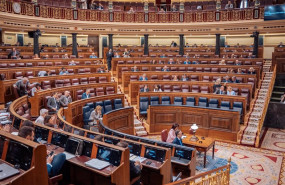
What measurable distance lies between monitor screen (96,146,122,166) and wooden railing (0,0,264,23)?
1042 cm

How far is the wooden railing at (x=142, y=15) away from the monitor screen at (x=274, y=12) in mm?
244

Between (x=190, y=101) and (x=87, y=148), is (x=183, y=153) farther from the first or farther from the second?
(x=190, y=101)

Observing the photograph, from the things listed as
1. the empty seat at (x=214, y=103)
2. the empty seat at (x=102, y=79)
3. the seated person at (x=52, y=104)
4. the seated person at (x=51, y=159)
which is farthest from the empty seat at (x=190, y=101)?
the seated person at (x=51, y=159)

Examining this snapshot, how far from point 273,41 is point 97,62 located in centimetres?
1191

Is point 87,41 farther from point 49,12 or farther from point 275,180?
point 275,180

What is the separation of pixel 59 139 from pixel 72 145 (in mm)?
450

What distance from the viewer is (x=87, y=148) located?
3.55m

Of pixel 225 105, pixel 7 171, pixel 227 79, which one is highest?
pixel 227 79

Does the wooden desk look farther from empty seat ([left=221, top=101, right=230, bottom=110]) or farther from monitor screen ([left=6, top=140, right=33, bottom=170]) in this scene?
monitor screen ([left=6, top=140, right=33, bottom=170])

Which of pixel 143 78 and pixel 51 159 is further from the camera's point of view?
pixel 143 78

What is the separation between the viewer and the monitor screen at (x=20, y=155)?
2.58 metres

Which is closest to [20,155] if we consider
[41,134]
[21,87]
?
[41,134]

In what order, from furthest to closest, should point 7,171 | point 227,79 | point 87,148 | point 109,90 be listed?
point 227,79, point 109,90, point 87,148, point 7,171

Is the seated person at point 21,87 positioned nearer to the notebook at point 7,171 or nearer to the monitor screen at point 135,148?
the monitor screen at point 135,148
